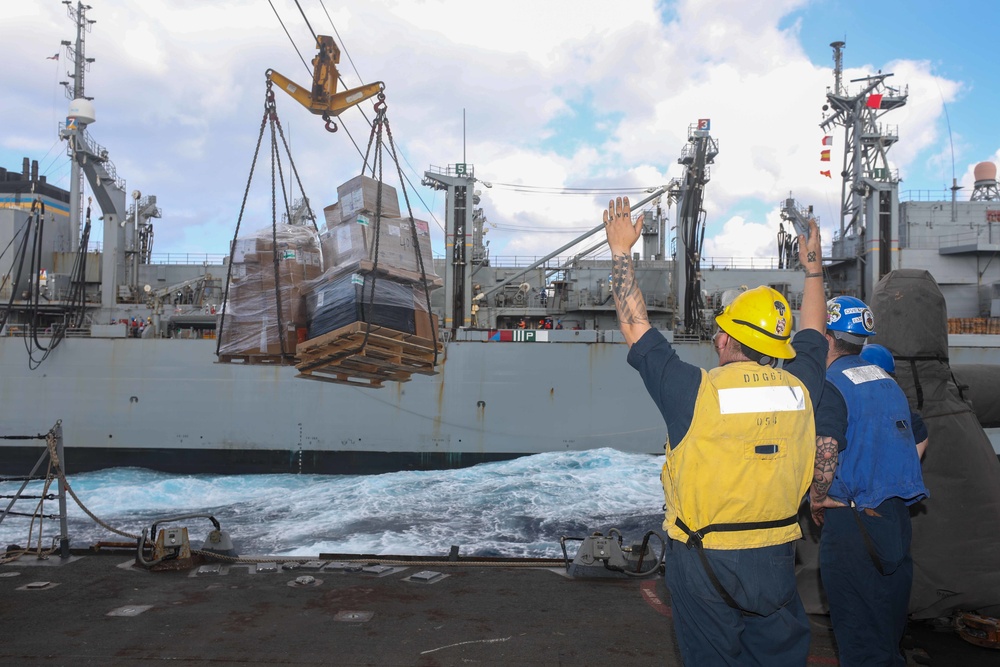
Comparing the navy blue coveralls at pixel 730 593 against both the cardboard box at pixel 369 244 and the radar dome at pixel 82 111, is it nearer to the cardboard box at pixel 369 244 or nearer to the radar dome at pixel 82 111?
the cardboard box at pixel 369 244

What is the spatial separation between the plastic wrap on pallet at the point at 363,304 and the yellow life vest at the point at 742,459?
3319 millimetres

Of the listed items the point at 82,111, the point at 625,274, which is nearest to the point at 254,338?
the point at 625,274

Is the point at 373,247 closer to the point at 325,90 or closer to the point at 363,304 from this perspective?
the point at 363,304

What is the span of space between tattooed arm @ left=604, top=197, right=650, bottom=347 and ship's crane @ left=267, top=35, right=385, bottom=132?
15.7 ft

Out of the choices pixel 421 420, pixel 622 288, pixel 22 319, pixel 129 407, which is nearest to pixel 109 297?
pixel 22 319

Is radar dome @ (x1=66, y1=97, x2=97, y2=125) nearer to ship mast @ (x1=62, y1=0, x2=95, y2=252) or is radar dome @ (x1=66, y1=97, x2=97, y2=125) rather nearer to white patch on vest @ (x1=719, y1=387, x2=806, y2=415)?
ship mast @ (x1=62, y1=0, x2=95, y2=252)

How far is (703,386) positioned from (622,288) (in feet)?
1.58

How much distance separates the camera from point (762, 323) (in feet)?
6.72

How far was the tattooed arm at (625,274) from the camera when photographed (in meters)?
2.18

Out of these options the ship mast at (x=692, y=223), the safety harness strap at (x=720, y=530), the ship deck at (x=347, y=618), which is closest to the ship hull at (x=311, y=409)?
Answer: the ship mast at (x=692, y=223)

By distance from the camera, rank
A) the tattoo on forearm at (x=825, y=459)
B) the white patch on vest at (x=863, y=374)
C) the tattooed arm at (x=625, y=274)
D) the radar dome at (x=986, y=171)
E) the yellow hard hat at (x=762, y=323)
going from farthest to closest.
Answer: the radar dome at (x=986, y=171) → the white patch on vest at (x=863, y=374) → the tattoo on forearm at (x=825, y=459) → the tattooed arm at (x=625, y=274) → the yellow hard hat at (x=762, y=323)

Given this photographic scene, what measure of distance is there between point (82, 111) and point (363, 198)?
19.7 m

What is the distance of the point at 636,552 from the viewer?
19.0 ft

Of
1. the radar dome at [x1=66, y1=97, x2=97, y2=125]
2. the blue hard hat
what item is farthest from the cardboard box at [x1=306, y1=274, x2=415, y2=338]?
the radar dome at [x1=66, y1=97, x2=97, y2=125]
